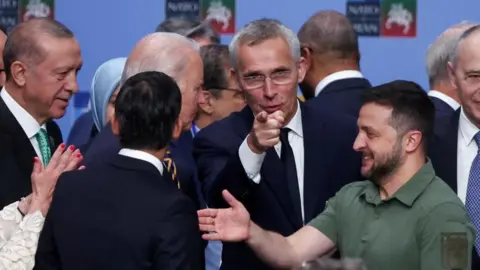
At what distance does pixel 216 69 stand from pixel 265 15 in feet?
4.00

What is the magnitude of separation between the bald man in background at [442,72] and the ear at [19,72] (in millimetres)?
1740

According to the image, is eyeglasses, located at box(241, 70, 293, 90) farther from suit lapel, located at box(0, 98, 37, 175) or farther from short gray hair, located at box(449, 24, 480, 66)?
suit lapel, located at box(0, 98, 37, 175)

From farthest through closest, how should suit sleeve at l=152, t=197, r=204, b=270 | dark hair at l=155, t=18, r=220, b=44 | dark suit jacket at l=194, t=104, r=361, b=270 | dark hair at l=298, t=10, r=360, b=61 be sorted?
dark hair at l=155, t=18, r=220, b=44 → dark hair at l=298, t=10, r=360, b=61 → dark suit jacket at l=194, t=104, r=361, b=270 → suit sleeve at l=152, t=197, r=204, b=270

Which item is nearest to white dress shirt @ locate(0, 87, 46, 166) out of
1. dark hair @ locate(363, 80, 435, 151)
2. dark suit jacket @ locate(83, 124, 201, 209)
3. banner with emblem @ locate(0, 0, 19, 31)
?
dark suit jacket @ locate(83, 124, 201, 209)

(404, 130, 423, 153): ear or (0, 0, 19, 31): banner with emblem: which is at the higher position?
(404, 130, 423, 153): ear

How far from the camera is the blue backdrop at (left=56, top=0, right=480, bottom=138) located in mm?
5695

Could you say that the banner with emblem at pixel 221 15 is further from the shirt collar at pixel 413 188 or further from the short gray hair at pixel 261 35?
the shirt collar at pixel 413 188

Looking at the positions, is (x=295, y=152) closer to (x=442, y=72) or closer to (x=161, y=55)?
(x=161, y=55)

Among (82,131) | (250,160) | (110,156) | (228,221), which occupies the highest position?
(110,156)

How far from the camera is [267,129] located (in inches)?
130

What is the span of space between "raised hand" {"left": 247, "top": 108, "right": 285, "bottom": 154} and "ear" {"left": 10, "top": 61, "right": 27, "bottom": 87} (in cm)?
82

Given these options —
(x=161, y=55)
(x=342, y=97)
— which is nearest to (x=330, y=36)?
(x=342, y=97)

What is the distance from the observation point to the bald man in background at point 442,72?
4.64m

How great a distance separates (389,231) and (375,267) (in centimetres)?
11
